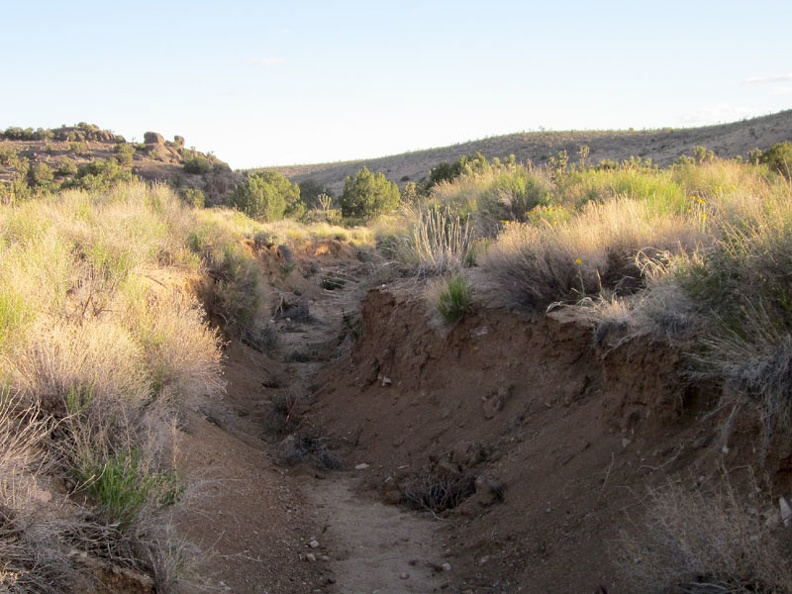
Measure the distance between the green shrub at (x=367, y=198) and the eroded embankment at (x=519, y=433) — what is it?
2534 centimetres

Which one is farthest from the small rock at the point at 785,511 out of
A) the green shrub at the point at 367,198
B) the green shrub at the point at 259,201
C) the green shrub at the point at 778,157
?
the green shrub at the point at 367,198

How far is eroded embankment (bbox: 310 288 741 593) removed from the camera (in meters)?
5.15

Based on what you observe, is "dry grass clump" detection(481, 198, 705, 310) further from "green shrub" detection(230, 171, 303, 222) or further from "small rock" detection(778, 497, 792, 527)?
"green shrub" detection(230, 171, 303, 222)

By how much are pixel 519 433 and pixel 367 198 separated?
96.6ft

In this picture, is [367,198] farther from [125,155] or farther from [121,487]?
[121,487]

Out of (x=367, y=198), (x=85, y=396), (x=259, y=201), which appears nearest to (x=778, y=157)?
(x=85, y=396)

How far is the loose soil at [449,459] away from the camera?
5141 millimetres

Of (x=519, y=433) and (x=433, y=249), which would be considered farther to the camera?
(x=433, y=249)

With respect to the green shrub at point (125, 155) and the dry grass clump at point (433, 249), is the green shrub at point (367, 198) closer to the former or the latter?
the green shrub at point (125, 155)

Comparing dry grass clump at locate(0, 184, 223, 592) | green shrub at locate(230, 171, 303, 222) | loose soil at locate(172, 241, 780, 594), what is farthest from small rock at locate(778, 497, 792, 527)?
green shrub at locate(230, 171, 303, 222)

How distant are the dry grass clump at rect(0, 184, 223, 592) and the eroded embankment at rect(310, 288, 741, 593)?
99.1 inches

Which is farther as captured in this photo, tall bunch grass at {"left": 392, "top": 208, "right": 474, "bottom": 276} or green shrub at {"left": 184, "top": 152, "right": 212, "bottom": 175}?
green shrub at {"left": 184, "top": 152, "right": 212, "bottom": 175}

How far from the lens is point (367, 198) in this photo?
35875 mm

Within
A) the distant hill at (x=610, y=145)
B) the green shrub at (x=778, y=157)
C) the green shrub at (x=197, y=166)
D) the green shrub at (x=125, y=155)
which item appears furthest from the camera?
the green shrub at (x=197, y=166)
